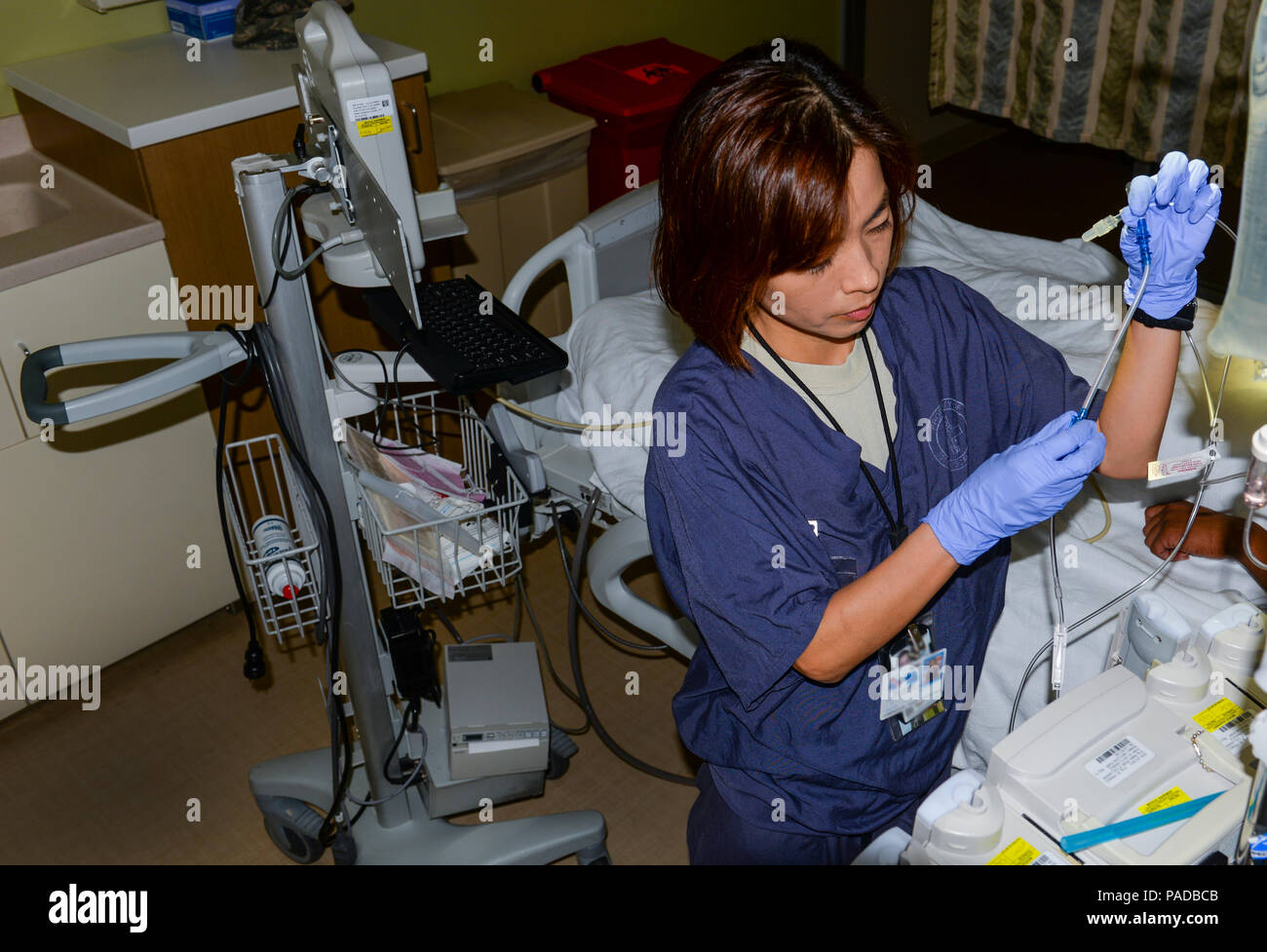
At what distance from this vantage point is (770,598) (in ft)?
3.82

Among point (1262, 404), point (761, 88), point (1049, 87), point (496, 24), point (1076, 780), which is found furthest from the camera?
point (1049, 87)

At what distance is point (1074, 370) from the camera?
1.99m

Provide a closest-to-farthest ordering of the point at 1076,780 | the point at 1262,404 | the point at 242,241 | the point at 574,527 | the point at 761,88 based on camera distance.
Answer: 1. the point at 1076,780
2. the point at 761,88
3. the point at 1262,404
4. the point at 242,241
5. the point at 574,527

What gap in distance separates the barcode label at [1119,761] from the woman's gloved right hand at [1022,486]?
21 cm

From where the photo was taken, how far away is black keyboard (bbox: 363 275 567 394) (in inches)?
54.8

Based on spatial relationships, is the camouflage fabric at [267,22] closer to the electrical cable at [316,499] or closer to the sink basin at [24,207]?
the sink basin at [24,207]

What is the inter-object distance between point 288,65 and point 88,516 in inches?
39.3

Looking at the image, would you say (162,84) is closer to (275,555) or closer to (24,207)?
(24,207)

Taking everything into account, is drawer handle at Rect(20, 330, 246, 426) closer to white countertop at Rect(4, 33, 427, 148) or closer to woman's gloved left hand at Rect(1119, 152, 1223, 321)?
white countertop at Rect(4, 33, 427, 148)

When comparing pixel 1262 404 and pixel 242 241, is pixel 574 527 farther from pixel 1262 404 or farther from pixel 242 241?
pixel 1262 404

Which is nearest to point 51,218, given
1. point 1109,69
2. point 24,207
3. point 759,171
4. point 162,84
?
point 24,207

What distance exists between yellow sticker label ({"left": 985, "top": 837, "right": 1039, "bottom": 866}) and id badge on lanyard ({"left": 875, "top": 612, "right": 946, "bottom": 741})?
33cm

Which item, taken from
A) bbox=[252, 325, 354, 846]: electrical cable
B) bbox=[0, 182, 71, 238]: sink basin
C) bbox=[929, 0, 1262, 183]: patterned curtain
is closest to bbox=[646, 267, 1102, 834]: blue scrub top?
bbox=[252, 325, 354, 846]: electrical cable
